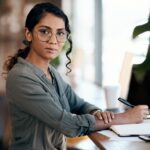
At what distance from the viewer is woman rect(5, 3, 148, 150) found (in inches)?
56.7

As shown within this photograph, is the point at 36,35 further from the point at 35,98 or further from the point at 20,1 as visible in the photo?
the point at 20,1

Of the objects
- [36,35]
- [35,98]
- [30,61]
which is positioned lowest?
[35,98]

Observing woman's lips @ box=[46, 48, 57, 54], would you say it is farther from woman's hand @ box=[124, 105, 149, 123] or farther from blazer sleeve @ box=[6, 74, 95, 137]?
woman's hand @ box=[124, 105, 149, 123]

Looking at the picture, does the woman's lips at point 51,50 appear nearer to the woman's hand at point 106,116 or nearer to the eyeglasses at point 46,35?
the eyeglasses at point 46,35

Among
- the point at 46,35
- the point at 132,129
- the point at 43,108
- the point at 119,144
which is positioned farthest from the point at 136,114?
the point at 46,35

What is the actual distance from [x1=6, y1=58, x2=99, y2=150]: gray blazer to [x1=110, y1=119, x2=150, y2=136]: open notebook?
0.35 feet

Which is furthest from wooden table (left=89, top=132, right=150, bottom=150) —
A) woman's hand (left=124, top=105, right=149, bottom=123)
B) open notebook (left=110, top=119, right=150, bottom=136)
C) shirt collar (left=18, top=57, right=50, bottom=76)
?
shirt collar (left=18, top=57, right=50, bottom=76)

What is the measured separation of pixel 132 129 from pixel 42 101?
0.37 m

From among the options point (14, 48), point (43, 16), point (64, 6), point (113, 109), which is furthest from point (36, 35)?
point (64, 6)

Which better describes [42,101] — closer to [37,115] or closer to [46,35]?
[37,115]

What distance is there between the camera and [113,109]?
212 centimetres

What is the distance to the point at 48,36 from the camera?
153cm

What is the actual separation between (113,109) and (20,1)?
6.34ft

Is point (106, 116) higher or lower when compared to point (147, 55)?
lower
